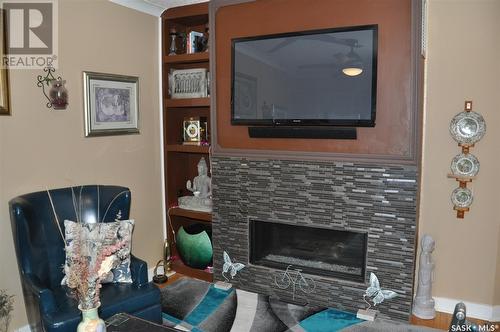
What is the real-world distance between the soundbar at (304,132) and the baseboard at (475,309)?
153cm

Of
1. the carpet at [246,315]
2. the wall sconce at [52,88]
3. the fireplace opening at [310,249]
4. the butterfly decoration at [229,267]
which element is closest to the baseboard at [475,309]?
the carpet at [246,315]

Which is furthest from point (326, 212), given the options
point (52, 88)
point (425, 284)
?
point (52, 88)

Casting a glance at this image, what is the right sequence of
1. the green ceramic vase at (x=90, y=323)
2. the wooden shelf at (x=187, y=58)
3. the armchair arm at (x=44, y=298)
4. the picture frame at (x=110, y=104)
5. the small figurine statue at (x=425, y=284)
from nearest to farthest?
1. the green ceramic vase at (x=90, y=323)
2. the armchair arm at (x=44, y=298)
3. the small figurine statue at (x=425, y=284)
4. the picture frame at (x=110, y=104)
5. the wooden shelf at (x=187, y=58)

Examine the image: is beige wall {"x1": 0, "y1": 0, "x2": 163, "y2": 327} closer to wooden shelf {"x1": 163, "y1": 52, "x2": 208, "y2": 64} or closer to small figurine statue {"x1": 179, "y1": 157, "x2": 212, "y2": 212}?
wooden shelf {"x1": 163, "y1": 52, "x2": 208, "y2": 64}

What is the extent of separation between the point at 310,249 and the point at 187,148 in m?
1.49

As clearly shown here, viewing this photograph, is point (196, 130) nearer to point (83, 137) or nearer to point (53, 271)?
point (83, 137)

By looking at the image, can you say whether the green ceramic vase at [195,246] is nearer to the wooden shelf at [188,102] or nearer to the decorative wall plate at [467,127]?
the wooden shelf at [188,102]

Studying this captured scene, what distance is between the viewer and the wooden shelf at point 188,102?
3.66 meters

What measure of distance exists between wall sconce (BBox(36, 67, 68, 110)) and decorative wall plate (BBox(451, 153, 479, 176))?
297 centimetres

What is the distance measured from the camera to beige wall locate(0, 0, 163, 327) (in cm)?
276

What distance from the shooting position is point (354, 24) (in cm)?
288

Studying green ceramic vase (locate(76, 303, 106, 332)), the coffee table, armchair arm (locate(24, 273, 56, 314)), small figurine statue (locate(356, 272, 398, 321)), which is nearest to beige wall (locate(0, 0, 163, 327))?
armchair arm (locate(24, 273, 56, 314))

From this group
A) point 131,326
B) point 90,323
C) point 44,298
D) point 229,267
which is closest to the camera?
point 90,323

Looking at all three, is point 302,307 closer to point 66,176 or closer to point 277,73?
point 277,73
